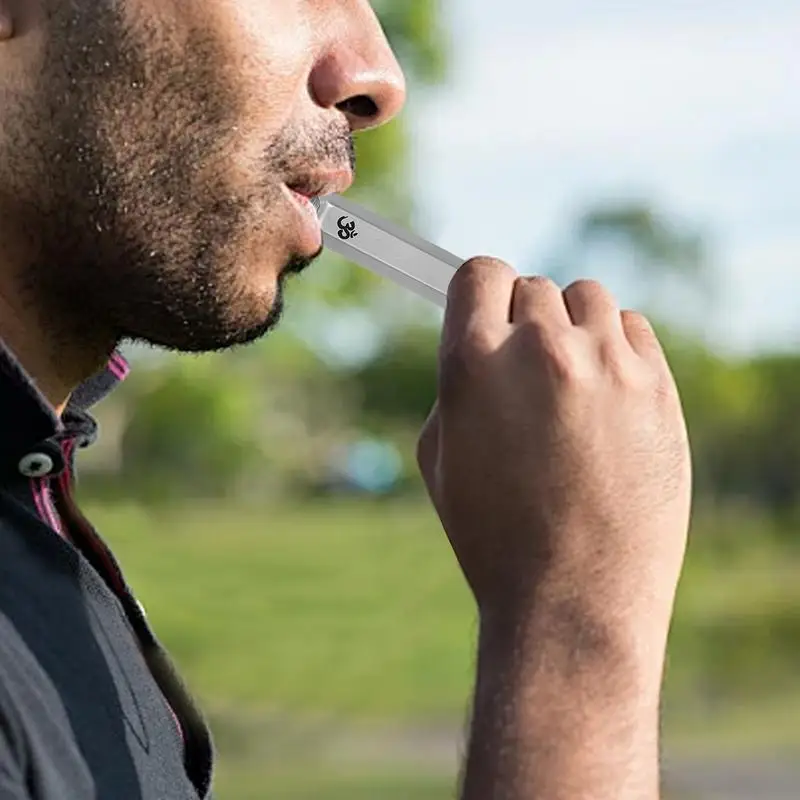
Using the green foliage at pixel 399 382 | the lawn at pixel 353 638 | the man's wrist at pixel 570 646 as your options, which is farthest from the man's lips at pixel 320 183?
the green foliage at pixel 399 382

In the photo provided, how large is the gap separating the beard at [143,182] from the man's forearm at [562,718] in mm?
377

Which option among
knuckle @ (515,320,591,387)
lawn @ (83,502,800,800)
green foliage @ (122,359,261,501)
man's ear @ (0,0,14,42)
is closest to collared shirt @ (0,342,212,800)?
man's ear @ (0,0,14,42)

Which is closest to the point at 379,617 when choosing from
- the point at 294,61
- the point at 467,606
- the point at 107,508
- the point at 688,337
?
the point at 467,606

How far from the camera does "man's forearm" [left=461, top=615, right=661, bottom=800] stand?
1.16 meters

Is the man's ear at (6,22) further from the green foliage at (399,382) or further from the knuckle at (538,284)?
the green foliage at (399,382)

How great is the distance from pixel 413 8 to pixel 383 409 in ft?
31.1

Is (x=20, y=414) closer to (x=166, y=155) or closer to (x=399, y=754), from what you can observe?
(x=166, y=155)

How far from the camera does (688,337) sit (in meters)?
17.0

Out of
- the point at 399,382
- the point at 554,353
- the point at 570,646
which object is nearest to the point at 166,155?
the point at 554,353

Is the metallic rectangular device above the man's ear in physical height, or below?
below

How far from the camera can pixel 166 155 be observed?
142cm

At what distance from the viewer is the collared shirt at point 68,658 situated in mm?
1177

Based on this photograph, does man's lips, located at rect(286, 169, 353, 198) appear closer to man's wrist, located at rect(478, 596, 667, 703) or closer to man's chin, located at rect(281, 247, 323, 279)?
man's chin, located at rect(281, 247, 323, 279)

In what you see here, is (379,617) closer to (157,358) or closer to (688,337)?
(688,337)
